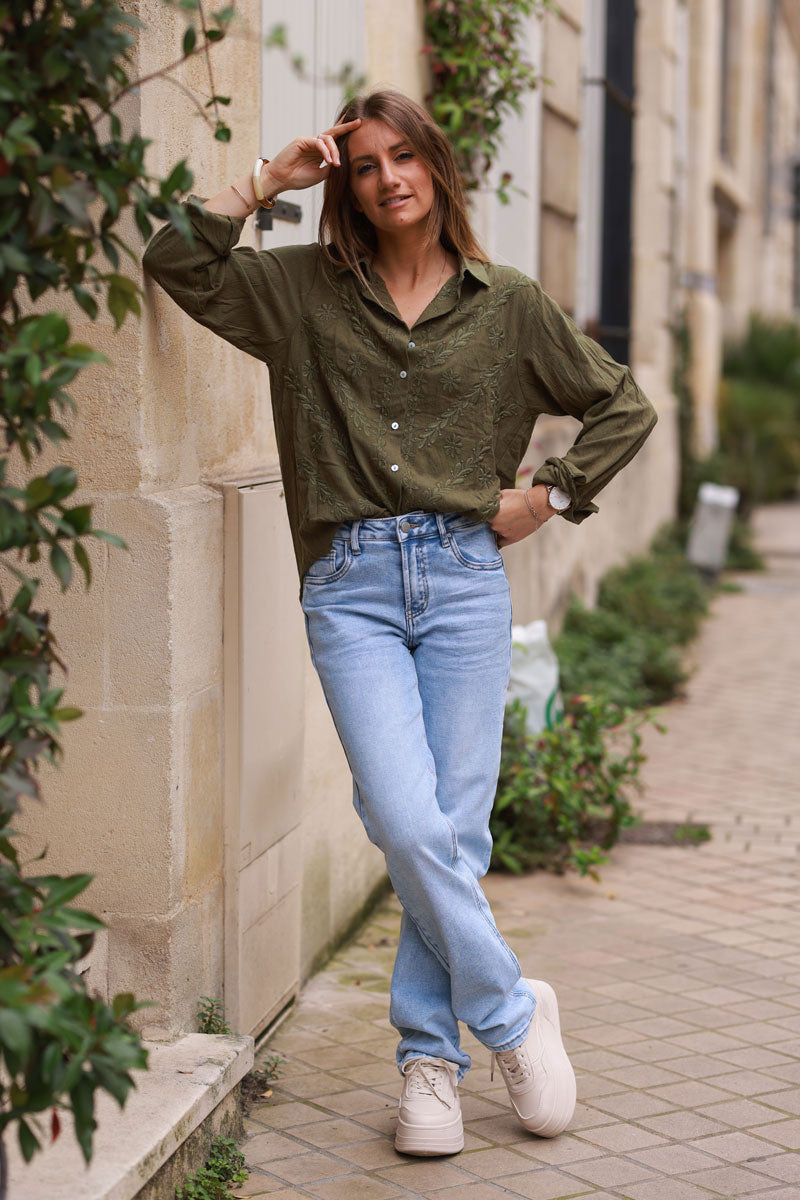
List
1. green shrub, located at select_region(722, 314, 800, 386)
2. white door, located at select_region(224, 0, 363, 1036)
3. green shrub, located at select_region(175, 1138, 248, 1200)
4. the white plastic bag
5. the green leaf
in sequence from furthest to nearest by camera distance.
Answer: green shrub, located at select_region(722, 314, 800, 386)
the white plastic bag
white door, located at select_region(224, 0, 363, 1036)
green shrub, located at select_region(175, 1138, 248, 1200)
the green leaf

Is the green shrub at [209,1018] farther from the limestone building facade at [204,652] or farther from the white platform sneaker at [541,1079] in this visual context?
the white platform sneaker at [541,1079]

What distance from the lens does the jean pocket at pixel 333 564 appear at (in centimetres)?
289

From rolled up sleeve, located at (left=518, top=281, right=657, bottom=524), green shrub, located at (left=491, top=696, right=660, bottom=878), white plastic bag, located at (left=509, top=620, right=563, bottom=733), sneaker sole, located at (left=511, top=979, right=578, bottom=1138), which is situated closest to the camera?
rolled up sleeve, located at (left=518, top=281, right=657, bottom=524)

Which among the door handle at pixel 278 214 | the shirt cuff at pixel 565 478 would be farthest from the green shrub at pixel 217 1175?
the door handle at pixel 278 214

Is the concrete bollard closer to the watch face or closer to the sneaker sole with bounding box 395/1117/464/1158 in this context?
the watch face

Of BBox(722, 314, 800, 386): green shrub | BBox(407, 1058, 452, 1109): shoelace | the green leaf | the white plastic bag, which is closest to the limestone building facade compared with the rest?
BBox(407, 1058, 452, 1109): shoelace

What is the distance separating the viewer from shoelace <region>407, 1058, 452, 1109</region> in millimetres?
3041

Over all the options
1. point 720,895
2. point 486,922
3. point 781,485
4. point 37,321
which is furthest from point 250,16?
point 781,485

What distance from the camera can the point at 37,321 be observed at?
1861mm

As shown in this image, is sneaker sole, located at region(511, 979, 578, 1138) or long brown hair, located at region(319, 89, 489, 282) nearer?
long brown hair, located at region(319, 89, 489, 282)

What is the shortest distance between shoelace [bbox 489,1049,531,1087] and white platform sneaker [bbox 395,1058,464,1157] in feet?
0.35

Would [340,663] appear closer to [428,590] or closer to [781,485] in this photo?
[428,590]

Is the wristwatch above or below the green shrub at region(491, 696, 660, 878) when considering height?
above

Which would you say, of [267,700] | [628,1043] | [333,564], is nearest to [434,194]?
[333,564]
